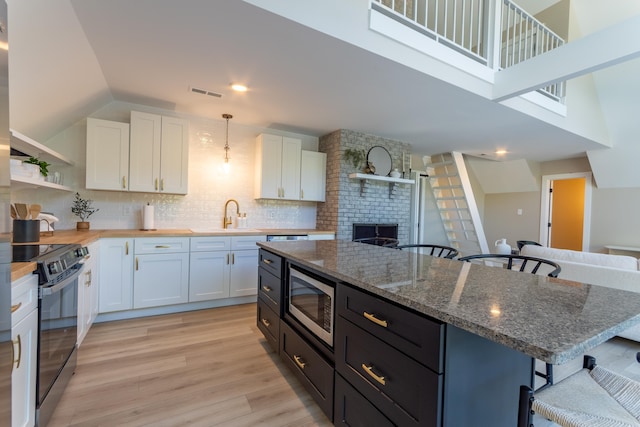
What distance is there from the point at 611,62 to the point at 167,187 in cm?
456

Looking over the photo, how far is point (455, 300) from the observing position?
103 cm

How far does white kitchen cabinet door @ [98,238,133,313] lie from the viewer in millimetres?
2902

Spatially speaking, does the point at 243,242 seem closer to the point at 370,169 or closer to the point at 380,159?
the point at 370,169

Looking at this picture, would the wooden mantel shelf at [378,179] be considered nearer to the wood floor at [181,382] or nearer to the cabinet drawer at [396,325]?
the wood floor at [181,382]

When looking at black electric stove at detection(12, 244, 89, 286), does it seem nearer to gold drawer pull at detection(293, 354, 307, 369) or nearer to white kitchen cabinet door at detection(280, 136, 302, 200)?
gold drawer pull at detection(293, 354, 307, 369)

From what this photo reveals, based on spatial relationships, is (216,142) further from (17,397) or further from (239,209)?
(17,397)

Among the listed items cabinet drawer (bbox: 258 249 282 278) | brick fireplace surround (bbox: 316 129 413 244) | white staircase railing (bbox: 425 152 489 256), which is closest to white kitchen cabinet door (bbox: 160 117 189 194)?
cabinet drawer (bbox: 258 249 282 278)

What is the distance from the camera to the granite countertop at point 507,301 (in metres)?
0.75

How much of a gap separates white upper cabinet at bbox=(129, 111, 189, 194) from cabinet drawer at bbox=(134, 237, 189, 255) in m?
0.67

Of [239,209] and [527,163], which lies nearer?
[239,209]

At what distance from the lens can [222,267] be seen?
136 inches

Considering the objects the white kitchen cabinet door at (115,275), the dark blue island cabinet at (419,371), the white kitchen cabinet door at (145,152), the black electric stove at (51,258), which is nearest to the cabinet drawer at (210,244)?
the white kitchen cabinet door at (115,275)

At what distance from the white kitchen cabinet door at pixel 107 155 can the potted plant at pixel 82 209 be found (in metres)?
0.32

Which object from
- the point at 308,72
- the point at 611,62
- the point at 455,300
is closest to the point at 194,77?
the point at 308,72
